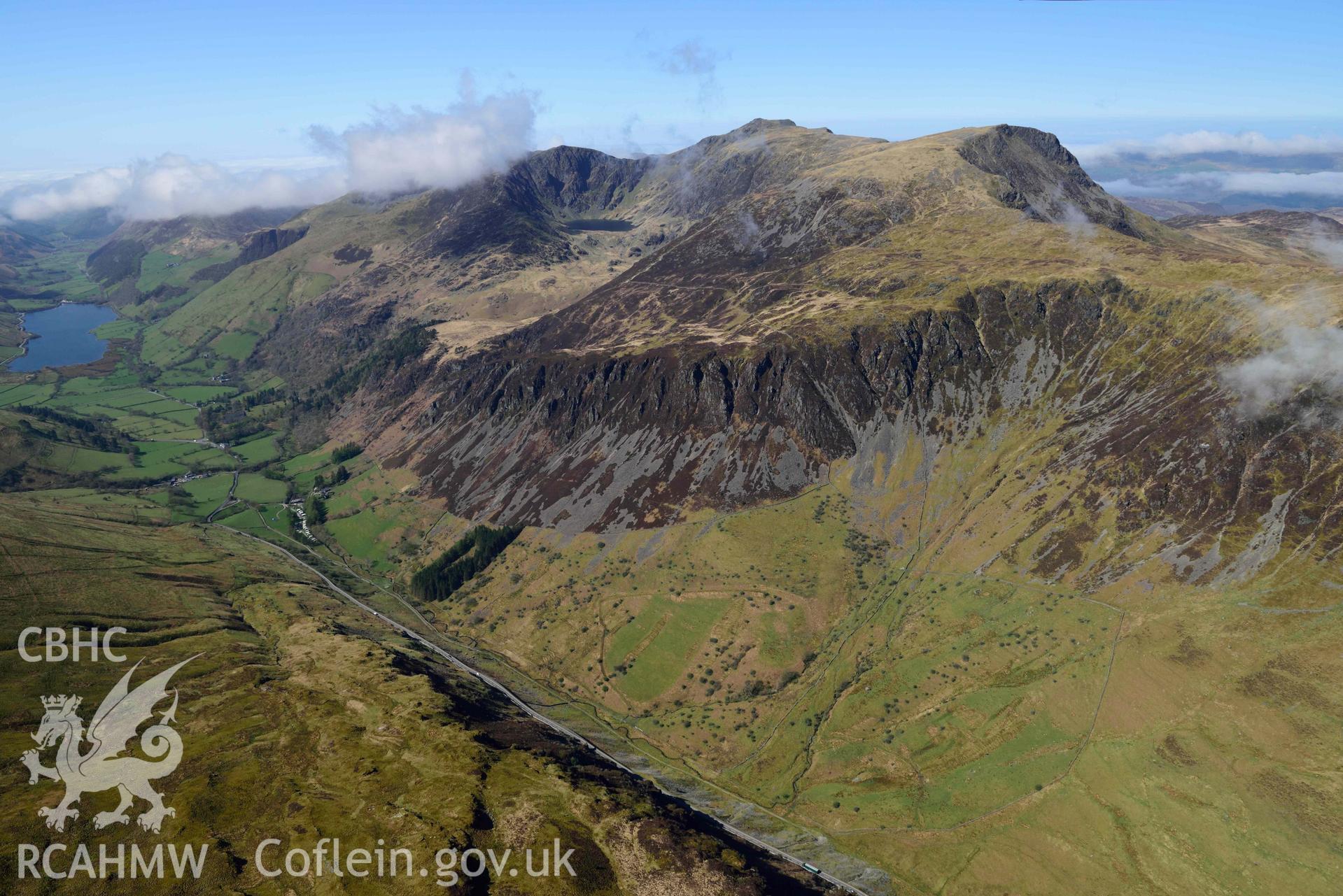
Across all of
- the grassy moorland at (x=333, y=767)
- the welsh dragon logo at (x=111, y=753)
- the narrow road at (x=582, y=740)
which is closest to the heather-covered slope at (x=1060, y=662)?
the narrow road at (x=582, y=740)

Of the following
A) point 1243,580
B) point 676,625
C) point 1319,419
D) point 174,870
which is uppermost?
point 1319,419

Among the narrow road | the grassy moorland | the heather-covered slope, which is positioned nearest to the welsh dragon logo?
the grassy moorland

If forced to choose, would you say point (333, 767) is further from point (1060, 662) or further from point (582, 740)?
point (1060, 662)

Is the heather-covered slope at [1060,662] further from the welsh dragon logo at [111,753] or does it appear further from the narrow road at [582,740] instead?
the welsh dragon logo at [111,753]

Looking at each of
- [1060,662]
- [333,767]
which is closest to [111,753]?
[333,767]

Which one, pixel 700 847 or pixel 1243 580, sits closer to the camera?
pixel 700 847

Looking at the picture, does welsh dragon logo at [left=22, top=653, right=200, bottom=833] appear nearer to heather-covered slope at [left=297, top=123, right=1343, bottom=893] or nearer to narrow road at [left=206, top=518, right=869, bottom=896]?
narrow road at [left=206, top=518, right=869, bottom=896]

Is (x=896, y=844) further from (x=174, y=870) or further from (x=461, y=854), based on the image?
(x=174, y=870)

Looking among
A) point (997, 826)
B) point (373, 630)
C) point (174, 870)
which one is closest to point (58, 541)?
point (373, 630)
